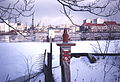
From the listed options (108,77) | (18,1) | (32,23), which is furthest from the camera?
(108,77)

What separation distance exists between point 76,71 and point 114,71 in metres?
1.66

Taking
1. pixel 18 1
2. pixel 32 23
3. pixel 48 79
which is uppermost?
pixel 18 1

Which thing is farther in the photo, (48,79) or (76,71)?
(76,71)

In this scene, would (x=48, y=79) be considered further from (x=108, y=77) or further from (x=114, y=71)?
(x=114, y=71)

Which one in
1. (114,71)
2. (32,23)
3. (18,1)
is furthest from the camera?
(114,71)

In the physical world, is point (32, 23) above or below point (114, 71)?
above

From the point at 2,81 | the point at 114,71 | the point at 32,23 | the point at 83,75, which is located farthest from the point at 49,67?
the point at 2,81

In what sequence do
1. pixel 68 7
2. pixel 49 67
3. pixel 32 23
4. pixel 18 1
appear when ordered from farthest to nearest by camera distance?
pixel 49 67 → pixel 32 23 → pixel 18 1 → pixel 68 7

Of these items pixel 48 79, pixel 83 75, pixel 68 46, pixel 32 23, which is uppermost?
pixel 32 23

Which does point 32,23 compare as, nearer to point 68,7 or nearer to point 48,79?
point 48,79

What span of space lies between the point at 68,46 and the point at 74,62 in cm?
726

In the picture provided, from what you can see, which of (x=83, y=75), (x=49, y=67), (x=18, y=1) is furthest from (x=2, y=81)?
(x=18, y=1)

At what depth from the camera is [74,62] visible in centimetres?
995

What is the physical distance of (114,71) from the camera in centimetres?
820
